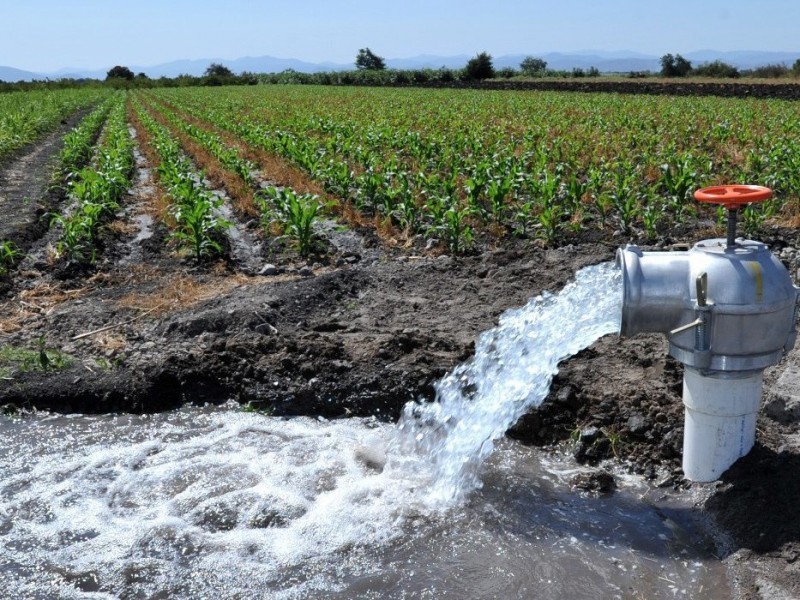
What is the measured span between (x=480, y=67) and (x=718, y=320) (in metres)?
57.6

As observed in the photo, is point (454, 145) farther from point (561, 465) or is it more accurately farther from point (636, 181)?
point (561, 465)

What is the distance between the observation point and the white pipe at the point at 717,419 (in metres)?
3.25

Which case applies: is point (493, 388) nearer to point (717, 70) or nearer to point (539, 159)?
point (539, 159)

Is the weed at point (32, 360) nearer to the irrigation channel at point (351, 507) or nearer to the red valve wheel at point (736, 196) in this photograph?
the irrigation channel at point (351, 507)

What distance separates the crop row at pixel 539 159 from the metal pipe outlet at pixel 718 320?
472cm

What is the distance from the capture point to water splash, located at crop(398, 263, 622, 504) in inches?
159

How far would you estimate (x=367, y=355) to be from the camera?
507cm

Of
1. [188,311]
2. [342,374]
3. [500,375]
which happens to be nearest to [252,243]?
[188,311]

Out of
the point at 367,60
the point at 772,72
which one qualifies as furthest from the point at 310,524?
the point at 367,60

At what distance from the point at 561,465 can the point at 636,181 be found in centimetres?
720

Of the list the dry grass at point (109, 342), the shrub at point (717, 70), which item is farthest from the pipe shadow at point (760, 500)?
the shrub at point (717, 70)

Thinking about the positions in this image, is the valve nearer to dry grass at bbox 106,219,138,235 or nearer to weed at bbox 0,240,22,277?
weed at bbox 0,240,22,277

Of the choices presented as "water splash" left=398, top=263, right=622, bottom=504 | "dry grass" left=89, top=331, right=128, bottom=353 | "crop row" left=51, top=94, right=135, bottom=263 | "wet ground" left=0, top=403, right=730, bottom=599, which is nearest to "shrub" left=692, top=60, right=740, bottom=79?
"crop row" left=51, top=94, right=135, bottom=263

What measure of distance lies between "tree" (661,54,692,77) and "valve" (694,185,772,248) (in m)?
55.7
